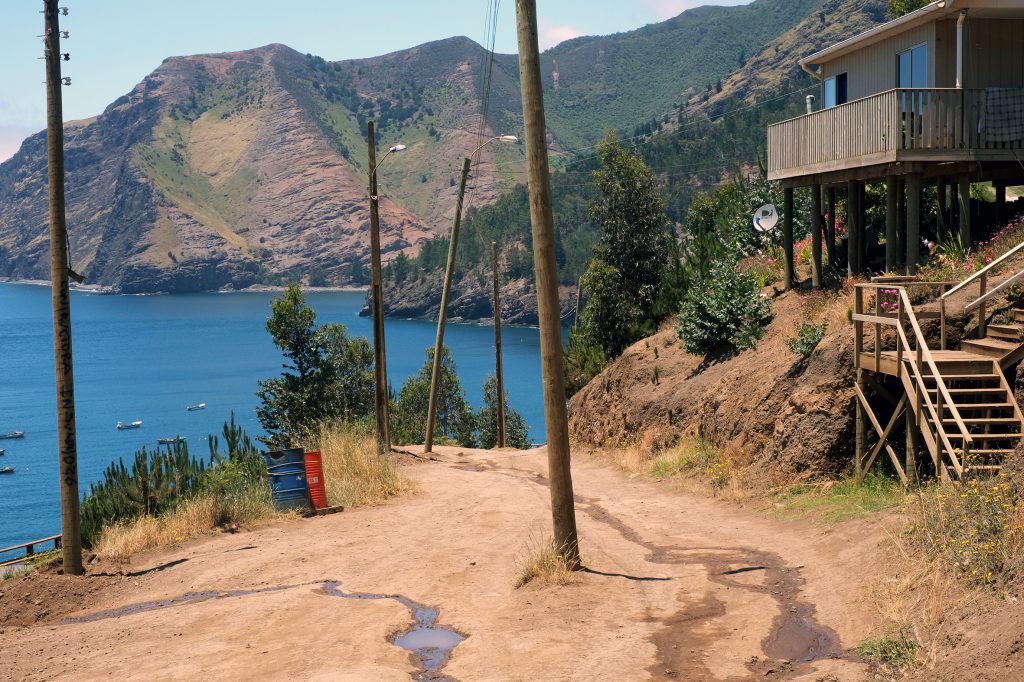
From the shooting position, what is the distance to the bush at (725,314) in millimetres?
25172

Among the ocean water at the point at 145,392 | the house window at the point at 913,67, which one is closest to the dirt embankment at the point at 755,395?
the house window at the point at 913,67

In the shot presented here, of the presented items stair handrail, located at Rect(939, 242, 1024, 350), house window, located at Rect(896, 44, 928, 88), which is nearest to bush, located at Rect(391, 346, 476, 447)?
house window, located at Rect(896, 44, 928, 88)

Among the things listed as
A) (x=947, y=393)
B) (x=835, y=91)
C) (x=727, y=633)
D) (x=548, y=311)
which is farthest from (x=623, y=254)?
(x=727, y=633)

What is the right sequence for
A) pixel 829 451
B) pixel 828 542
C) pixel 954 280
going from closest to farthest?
pixel 828 542
pixel 829 451
pixel 954 280

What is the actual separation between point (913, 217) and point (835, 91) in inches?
286

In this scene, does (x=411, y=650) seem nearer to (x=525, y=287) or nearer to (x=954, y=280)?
(x=954, y=280)

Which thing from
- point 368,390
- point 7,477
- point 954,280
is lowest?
point 7,477

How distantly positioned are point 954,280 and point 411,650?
513 inches

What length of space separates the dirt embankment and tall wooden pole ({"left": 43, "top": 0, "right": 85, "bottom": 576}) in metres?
11.4

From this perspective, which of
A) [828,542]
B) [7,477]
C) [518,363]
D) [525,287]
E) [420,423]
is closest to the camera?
[828,542]

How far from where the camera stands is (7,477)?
9231 cm

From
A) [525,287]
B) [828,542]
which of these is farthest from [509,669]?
[525,287]

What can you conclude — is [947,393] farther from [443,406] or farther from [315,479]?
[443,406]

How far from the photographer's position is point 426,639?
1038 centimetres
